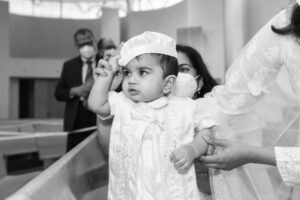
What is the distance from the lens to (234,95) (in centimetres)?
99

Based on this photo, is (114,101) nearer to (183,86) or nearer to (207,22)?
(183,86)

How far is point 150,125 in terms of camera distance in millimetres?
833

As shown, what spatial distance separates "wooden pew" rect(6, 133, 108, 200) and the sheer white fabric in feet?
1.22

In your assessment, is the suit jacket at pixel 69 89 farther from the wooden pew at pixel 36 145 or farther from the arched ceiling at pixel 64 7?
the arched ceiling at pixel 64 7

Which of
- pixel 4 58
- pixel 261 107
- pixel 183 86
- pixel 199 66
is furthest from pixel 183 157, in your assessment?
pixel 4 58

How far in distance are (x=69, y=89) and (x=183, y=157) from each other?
1.54 metres

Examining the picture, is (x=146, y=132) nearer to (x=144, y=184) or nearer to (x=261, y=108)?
(x=144, y=184)

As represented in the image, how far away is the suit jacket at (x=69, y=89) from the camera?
2178mm

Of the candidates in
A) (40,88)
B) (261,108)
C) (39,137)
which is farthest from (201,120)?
(40,88)

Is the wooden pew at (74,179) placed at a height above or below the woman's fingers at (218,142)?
below

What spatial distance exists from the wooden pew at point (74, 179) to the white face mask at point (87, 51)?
3.08ft

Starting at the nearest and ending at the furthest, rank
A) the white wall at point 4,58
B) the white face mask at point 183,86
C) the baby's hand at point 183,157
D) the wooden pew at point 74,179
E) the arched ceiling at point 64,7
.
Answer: the wooden pew at point 74,179 → the baby's hand at point 183,157 → the white face mask at point 183,86 → the white wall at point 4,58 → the arched ceiling at point 64,7

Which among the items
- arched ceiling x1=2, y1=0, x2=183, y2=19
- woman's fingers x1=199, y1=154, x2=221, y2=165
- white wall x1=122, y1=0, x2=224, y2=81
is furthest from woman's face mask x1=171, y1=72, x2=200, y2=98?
arched ceiling x1=2, y1=0, x2=183, y2=19

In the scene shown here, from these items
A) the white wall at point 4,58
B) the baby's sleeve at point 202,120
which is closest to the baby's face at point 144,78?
the baby's sleeve at point 202,120
